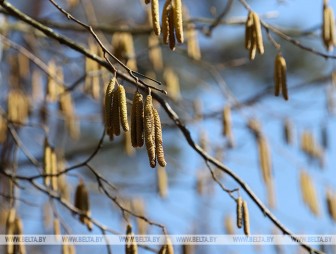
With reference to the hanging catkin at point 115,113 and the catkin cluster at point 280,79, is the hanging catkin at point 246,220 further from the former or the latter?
the hanging catkin at point 115,113

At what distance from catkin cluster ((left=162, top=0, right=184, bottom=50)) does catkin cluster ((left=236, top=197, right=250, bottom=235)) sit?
22.0 inches

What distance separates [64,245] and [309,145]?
182cm

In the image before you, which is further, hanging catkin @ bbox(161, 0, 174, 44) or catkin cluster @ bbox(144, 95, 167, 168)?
hanging catkin @ bbox(161, 0, 174, 44)

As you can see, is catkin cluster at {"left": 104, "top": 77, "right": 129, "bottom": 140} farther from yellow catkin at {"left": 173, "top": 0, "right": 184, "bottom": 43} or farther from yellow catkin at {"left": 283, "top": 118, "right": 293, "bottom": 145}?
yellow catkin at {"left": 283, "top": 118, "right": 293, "bottom": 145}

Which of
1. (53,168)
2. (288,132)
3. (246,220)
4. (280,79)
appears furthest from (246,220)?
(288,132)

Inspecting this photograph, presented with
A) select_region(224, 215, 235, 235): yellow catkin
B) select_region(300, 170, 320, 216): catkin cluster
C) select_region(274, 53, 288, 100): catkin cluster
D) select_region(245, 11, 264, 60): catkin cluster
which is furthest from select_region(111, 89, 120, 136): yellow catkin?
select_region(224, 215, 235, 235): yellow catkin

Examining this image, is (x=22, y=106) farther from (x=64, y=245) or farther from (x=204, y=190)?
(x=204, y=190)

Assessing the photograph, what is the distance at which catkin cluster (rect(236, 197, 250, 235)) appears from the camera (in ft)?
7.60

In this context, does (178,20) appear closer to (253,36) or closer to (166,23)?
(166,23)

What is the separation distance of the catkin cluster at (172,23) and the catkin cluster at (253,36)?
344mm

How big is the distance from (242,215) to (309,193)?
131cm

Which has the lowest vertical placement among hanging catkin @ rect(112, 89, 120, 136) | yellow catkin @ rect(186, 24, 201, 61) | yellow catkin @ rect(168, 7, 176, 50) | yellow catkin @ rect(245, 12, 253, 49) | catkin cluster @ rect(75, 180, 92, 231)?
catkin cluster @ rect(75, 180, 92, 231)

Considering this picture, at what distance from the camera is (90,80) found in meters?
3.04

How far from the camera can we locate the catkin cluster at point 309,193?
11.5ft
